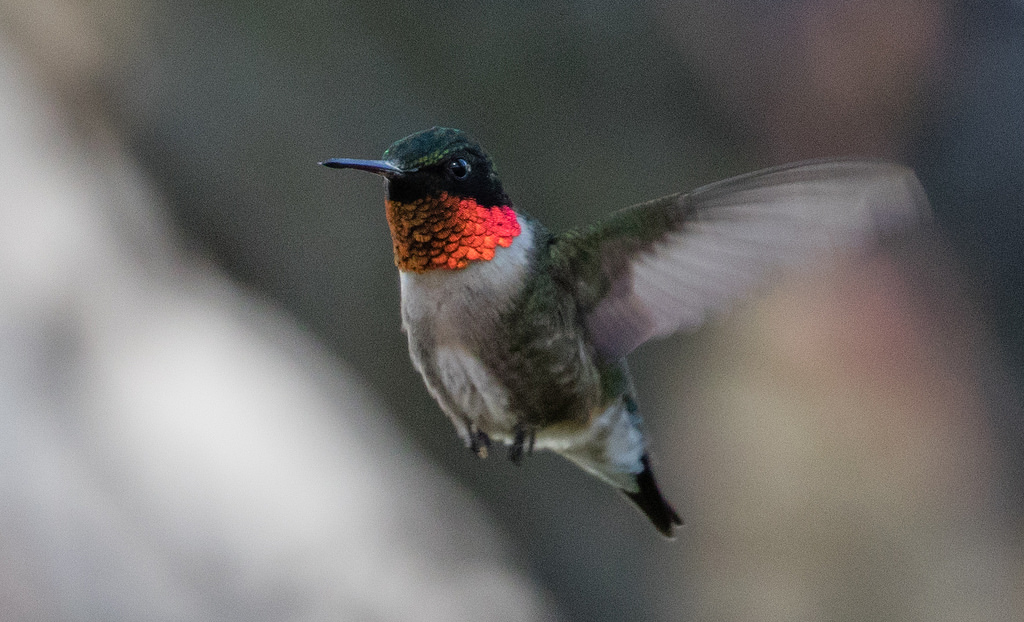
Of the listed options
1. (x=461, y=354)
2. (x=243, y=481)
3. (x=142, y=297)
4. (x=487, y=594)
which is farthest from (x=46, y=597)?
(x=461, y=354)

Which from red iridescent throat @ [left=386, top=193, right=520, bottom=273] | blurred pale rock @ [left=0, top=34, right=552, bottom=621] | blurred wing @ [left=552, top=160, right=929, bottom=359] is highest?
red iridescent throat @ [left=386, top=193, right=520, bottom=273]

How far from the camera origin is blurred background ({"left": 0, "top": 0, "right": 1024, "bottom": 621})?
7.50 feet

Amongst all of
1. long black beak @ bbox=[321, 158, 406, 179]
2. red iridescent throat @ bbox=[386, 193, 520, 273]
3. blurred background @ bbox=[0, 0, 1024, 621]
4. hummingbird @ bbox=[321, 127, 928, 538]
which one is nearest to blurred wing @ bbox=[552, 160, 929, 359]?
hummingbird @ bbox=[321, 127, 928, 538]

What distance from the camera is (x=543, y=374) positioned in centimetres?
104

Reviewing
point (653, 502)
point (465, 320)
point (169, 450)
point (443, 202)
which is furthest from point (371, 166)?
point (169, 450)

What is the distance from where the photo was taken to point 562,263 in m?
1.06

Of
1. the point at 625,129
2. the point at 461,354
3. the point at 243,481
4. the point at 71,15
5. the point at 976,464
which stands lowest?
the point at 976,464

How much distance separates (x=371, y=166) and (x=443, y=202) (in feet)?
0.46

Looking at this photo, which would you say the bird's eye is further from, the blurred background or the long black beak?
the blurred background

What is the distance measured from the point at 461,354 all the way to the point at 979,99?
178 cm

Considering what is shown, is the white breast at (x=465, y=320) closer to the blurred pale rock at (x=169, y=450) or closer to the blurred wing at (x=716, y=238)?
the blurred wing at (x=716, y=238)

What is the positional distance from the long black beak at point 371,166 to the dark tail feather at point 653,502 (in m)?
0.71

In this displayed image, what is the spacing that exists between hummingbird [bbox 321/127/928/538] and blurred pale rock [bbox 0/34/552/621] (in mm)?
1631

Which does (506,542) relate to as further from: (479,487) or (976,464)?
(976,464)
